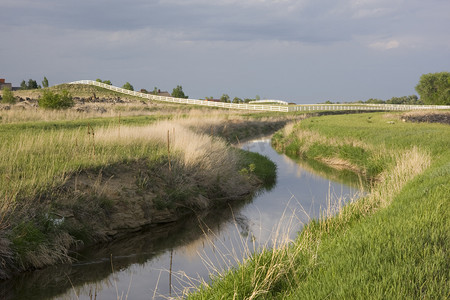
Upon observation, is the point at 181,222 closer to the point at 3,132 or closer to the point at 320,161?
the point at 3,132

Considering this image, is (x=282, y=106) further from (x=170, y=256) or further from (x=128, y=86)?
(x=170, y=256)

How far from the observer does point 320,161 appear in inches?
970

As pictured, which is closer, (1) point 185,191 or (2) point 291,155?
(1) point 185,191

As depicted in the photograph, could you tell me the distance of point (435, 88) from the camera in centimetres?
10006

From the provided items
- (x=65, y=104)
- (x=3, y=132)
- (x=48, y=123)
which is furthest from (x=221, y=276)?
(x=65, y=104)

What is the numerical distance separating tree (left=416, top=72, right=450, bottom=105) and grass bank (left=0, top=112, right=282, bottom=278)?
283 feet

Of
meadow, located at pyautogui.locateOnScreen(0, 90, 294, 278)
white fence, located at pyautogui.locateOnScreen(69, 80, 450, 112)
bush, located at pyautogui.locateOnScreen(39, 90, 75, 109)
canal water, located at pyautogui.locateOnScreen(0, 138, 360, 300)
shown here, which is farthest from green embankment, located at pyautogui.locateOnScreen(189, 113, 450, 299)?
white fence, located at pyautogui.locateOnScreen(69, 80, 450, 112)

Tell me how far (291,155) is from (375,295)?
75.1ft

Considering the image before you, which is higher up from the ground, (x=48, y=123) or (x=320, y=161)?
(x=48, y=123)

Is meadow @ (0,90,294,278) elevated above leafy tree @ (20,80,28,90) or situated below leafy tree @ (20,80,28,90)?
below

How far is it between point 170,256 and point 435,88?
337 ft

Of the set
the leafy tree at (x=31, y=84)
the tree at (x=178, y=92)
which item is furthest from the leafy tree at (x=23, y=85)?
the tree at (x=178, y=92)

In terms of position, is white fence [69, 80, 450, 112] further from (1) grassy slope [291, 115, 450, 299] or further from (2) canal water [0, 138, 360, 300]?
(1) grassy slope [291, 115, 450, 299]

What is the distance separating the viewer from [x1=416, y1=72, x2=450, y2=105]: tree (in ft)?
305
